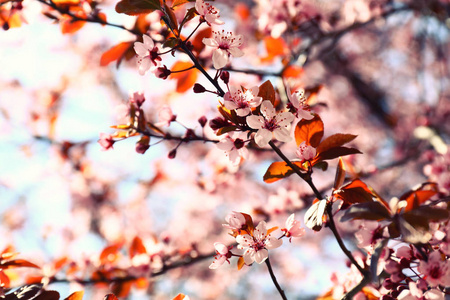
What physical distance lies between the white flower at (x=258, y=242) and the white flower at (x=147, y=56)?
396 millimetres

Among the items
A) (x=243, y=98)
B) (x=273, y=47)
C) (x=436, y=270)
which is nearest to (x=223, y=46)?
(x=243, y=98)

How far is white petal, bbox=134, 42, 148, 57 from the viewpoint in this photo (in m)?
0.72

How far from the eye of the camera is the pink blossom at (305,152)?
68cm

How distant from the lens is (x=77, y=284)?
130cm

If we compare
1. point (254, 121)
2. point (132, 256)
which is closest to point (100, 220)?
point (132, 256)

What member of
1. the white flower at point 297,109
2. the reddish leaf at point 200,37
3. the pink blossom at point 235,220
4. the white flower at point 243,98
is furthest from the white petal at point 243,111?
the reddish leaf at point 200,37

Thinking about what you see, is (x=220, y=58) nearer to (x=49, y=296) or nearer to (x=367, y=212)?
(x=367, y=212)

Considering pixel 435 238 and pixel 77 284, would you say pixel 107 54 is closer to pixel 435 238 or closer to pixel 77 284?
pixel 77 284

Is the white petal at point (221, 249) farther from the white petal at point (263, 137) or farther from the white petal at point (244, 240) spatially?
the white petal at point (263, 137)

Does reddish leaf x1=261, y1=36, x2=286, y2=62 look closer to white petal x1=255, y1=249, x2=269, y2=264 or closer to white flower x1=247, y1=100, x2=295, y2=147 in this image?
white flower x1=247, y1=100, x2=295, y2=147

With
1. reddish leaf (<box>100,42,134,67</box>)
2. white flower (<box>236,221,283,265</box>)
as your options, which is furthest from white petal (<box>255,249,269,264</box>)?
reddish leaf (<box>100,42,134,67</box>)

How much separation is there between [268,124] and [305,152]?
0.10 metres

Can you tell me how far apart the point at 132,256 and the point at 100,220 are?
1.98m

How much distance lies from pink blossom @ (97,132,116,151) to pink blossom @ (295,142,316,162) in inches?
18.8
